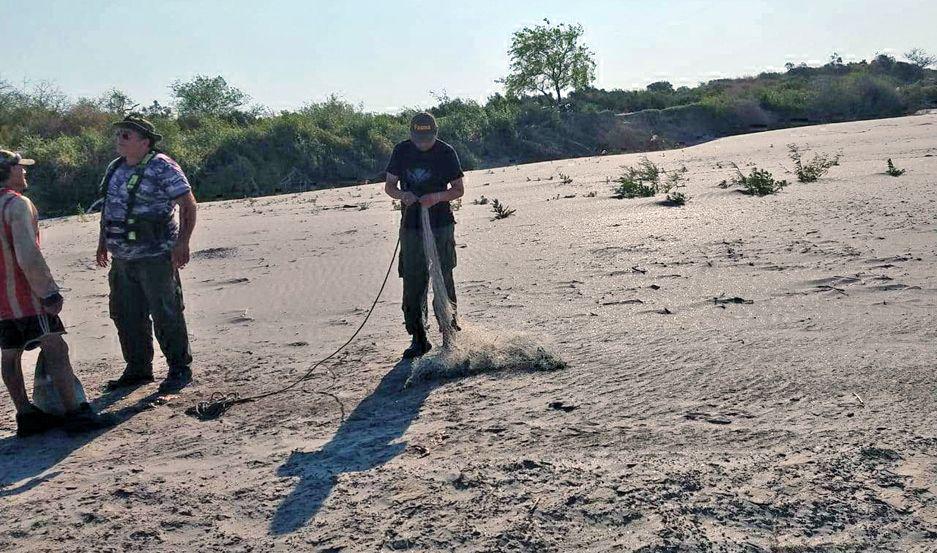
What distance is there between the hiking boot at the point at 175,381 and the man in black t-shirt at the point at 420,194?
5.27 ft

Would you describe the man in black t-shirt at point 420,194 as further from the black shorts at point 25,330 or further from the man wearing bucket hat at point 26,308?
the black shorts at point 25,330

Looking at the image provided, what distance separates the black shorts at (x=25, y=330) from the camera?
4.93 metres

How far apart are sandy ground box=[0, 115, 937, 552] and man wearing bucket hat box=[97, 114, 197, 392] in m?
0.32

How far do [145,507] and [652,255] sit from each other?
20.2ft

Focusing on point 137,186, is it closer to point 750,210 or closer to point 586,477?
point 586,477

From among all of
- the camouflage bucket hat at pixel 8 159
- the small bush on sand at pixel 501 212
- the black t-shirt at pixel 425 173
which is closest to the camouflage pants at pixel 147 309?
the camouflage bucket hat at pixel 8 159

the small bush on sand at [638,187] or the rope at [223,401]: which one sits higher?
the small bush on sand at [638,187]

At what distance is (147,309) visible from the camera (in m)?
6.02

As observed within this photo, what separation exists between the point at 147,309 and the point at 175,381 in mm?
557

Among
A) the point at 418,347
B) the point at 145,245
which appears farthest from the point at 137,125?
Answer: the point at 418,347

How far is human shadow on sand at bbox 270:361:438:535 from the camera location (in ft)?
13.0

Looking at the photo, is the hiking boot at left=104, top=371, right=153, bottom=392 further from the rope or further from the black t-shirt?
the black t-shirt

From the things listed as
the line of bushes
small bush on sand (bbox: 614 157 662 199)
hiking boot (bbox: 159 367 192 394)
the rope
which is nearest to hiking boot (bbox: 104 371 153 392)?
hiking boot (bbox: 159 367 192 394)

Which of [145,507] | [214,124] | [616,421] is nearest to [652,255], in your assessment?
[616,421]
